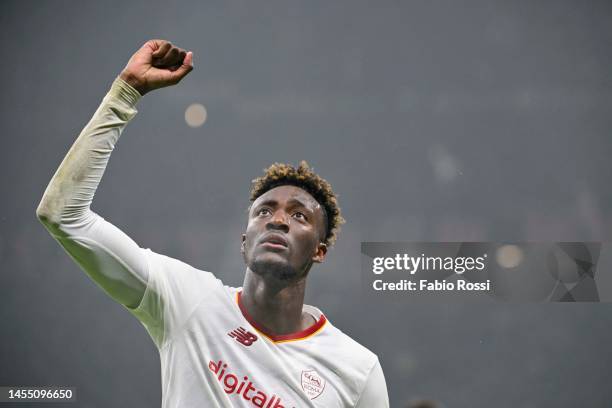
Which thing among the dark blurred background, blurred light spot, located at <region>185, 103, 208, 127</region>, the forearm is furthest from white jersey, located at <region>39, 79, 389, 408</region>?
blurred light spot, located at <region>185, 103, 208, 127</region>

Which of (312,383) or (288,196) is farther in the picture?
(288,196)

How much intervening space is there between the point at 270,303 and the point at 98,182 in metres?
0.78

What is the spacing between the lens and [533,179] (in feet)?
13.3

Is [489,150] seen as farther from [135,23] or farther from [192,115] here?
[135,23]

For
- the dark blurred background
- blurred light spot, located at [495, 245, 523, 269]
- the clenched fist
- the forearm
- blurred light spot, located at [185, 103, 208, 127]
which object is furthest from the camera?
blurred light spot, located at [185, 103, 208, 127]

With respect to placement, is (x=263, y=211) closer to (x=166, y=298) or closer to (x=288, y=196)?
A: (x=288, y=196)

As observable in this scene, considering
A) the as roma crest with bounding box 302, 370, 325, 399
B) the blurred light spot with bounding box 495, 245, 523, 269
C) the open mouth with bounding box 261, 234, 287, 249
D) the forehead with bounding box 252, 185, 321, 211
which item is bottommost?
the as roma crest with bounding box 302, 370, 325, 399

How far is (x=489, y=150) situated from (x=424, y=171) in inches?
16.4

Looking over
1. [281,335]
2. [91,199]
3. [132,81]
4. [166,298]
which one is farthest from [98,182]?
[281,335]

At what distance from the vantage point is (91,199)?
1.61m

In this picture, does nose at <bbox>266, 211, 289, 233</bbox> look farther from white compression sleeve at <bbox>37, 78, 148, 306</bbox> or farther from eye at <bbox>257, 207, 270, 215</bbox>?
white compression sleeve at <bbox>37, 78, 148, 306</bbox>

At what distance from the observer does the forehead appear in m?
2.36

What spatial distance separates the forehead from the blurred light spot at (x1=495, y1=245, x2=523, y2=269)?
1914mm

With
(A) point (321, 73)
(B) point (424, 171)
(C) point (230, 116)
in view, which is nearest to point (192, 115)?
(C) point (230, 116)
